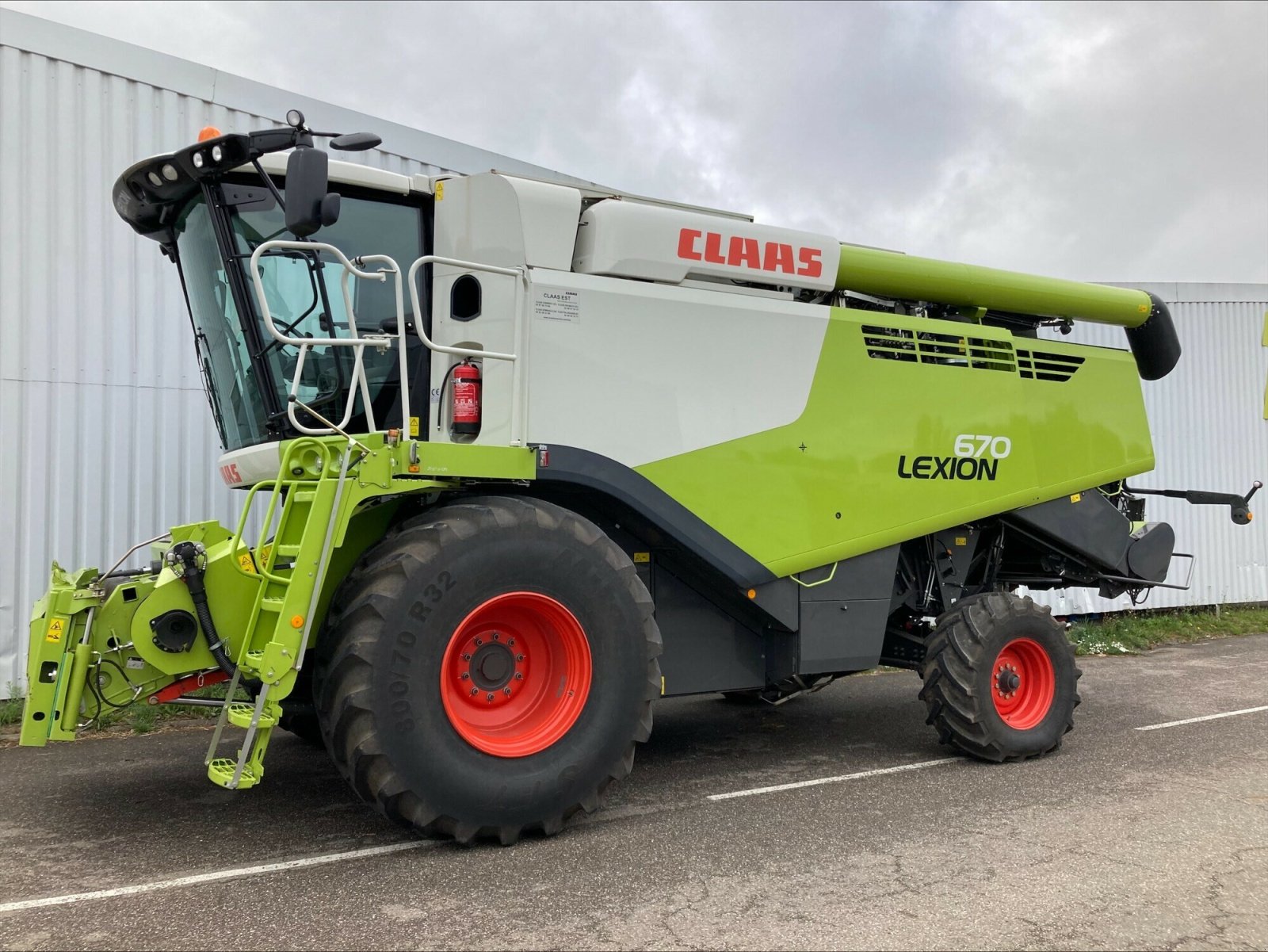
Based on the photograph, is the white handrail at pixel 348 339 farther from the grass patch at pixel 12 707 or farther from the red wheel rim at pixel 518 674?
the grass patch at pixel 12 707

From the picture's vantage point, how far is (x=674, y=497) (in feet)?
16.8

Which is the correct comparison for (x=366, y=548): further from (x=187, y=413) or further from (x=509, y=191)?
(x=187, y=413)

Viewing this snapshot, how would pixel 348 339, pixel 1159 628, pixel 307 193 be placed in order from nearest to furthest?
1. pixel 307 193
2. pixel 348 339
3. pixel 1159 628

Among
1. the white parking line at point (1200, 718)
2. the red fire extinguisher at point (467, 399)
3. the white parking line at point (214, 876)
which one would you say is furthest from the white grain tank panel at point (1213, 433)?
the white parking line at point (214, 876)

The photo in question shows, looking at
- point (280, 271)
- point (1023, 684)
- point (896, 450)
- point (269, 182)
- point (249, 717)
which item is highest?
point (269, 182)

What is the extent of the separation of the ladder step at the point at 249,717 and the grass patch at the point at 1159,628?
30.1 ft

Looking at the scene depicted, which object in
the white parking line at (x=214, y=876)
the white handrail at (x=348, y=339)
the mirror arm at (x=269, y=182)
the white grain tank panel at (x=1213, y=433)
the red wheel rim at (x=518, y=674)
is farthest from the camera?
the white grain tank panel at (x=1213, y=433)

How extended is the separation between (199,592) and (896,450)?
12.4 ft

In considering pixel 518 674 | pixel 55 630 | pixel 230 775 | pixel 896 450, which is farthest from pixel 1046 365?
pixel 55 630

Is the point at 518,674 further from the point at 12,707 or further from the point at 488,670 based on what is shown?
the point at 12,707

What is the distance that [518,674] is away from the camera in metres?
4.64

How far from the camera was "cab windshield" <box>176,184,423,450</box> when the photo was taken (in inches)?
191

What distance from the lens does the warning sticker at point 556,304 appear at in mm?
4816

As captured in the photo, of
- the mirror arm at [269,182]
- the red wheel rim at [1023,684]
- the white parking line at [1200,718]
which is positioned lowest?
the white parking line at [1200,718]
